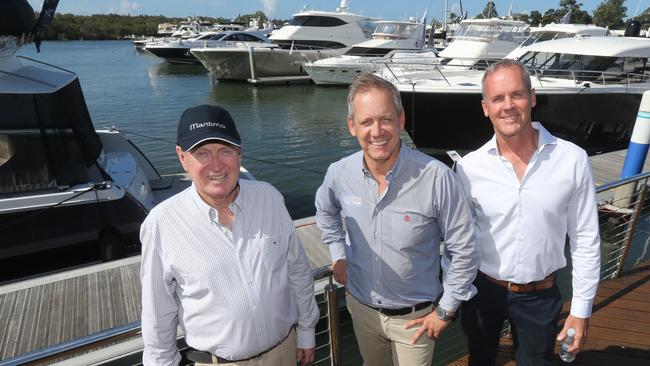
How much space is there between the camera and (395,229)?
1.95 m

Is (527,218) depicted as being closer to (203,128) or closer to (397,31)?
(203,128)

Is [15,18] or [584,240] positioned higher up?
[15,18]

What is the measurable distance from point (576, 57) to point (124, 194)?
11038mm

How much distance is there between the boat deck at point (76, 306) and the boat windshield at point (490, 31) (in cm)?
1606

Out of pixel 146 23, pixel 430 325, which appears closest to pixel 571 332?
pixel 430 325

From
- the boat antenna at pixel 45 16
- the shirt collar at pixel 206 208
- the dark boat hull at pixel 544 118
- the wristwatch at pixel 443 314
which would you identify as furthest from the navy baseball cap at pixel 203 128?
the dark boat hull at pixel 544 118

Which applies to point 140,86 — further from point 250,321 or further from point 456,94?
point 250,321

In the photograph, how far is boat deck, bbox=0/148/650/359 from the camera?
3832 millimetres

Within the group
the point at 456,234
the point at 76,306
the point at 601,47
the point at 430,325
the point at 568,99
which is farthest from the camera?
the point at 601,47

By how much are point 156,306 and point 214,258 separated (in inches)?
11.6

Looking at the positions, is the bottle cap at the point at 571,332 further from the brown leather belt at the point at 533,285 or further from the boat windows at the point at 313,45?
the boat windows at the point at 313,45

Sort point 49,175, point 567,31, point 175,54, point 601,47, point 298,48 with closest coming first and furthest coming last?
1. point 49,175
2. point 601,47
3. point 567,31
4. point 298,48
5. point 175,54

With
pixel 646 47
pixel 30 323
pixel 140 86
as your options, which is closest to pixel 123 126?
pixel 140 86

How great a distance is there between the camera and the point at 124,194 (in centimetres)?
578
